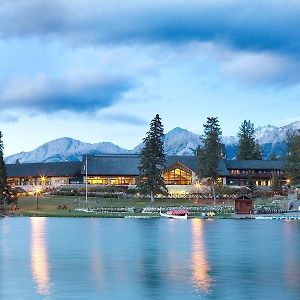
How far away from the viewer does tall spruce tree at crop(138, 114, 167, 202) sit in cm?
12962

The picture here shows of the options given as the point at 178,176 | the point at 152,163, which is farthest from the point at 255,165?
the point at 152,163

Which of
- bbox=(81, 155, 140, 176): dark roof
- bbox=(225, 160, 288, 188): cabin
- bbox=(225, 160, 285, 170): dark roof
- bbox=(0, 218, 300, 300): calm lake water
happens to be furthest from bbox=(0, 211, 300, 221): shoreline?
bbox=(225, 160, 285, 170): dark roof

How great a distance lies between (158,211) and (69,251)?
5996cm

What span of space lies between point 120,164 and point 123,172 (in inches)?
132

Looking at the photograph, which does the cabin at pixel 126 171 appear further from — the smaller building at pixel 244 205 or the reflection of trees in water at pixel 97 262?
the reflection of trees in water at pixel 97 262

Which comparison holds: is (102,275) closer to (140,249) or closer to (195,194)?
(140,249)

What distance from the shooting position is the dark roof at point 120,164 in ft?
532

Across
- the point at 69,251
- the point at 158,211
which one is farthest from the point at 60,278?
the point at 158,211

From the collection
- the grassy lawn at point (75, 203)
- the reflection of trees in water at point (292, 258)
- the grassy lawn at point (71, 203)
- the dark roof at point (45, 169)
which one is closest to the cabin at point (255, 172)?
the grassy lawn at point (75, 203)

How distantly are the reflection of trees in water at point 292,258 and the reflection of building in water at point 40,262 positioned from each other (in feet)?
43.8

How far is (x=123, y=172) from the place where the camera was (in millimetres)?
162625

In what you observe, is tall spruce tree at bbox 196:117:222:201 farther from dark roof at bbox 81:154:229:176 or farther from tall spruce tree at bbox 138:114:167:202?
dark roof at bbox 81:154:229:176

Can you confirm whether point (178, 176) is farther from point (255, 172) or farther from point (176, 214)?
point (176, 214)

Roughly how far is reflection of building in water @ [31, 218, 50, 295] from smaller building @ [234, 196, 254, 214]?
41.1 metres
